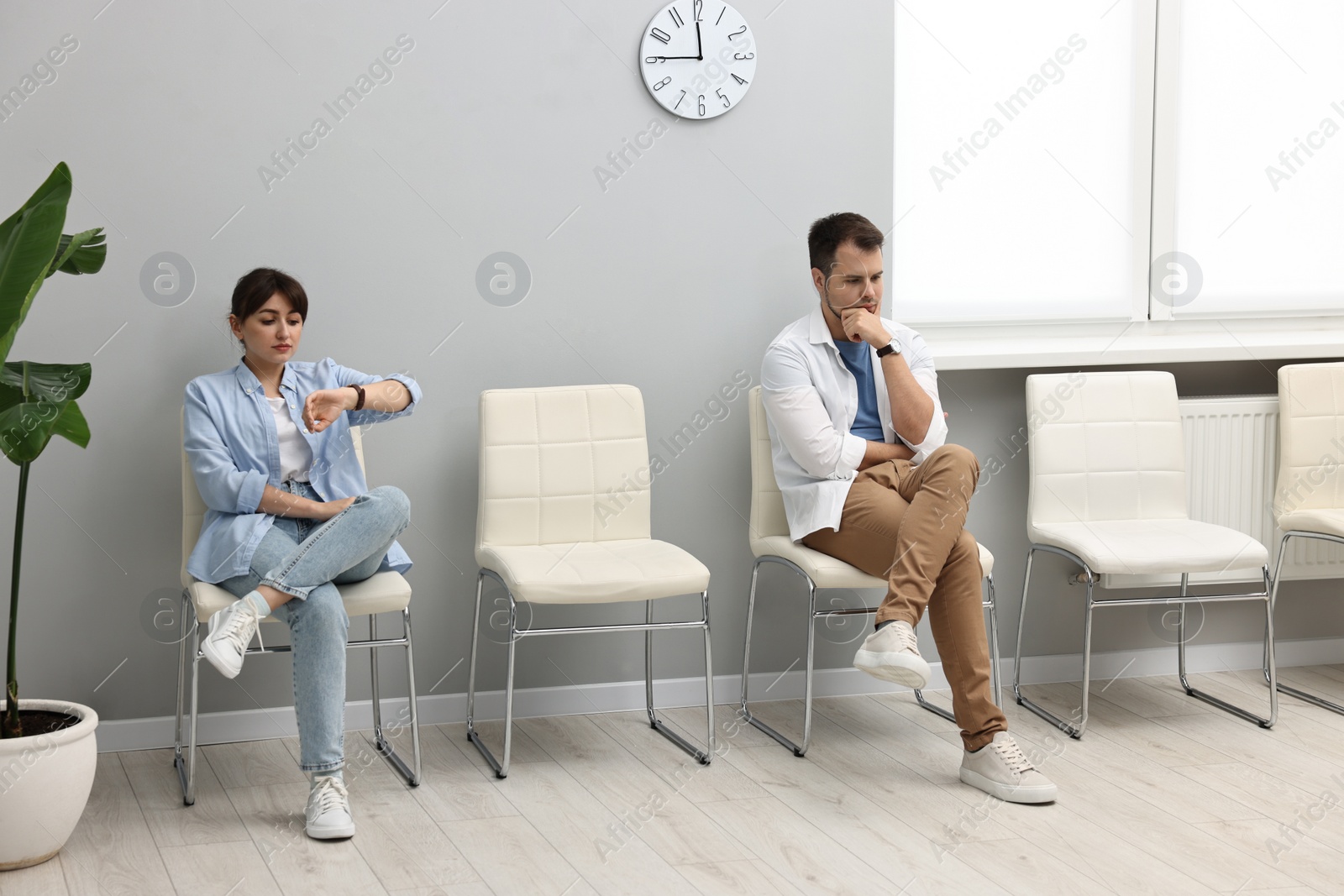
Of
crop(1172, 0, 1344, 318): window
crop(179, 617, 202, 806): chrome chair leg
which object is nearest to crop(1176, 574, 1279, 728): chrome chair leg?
crop(1172, 0, 1344, 318): window

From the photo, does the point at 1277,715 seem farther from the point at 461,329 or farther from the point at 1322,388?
the point at 461,329

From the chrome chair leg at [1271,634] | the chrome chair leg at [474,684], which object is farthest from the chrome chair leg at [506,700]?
the chrome chair leg at [1271,634]

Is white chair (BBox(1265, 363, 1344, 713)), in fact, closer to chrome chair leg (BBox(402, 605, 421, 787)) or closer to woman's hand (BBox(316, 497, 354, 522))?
chrome chair leg (BBox(402, 605, 421, 787))

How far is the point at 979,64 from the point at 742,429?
123 cm

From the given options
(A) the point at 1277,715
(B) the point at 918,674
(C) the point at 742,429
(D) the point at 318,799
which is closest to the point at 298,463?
(D) the point at 318,799

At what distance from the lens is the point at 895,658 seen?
2.50 m

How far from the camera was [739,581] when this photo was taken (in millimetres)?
3330

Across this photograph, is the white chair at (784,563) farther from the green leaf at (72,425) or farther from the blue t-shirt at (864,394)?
the green leaf at (72,425)

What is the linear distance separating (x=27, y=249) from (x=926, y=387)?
196cm

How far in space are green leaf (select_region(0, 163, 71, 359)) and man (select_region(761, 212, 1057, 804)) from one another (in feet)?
5.12

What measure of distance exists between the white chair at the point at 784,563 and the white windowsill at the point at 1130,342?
0.56m

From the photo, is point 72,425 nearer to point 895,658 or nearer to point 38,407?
point 38,407

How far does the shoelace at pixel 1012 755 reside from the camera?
261 centimetres

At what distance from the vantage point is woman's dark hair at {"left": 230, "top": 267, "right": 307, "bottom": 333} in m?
2.63
